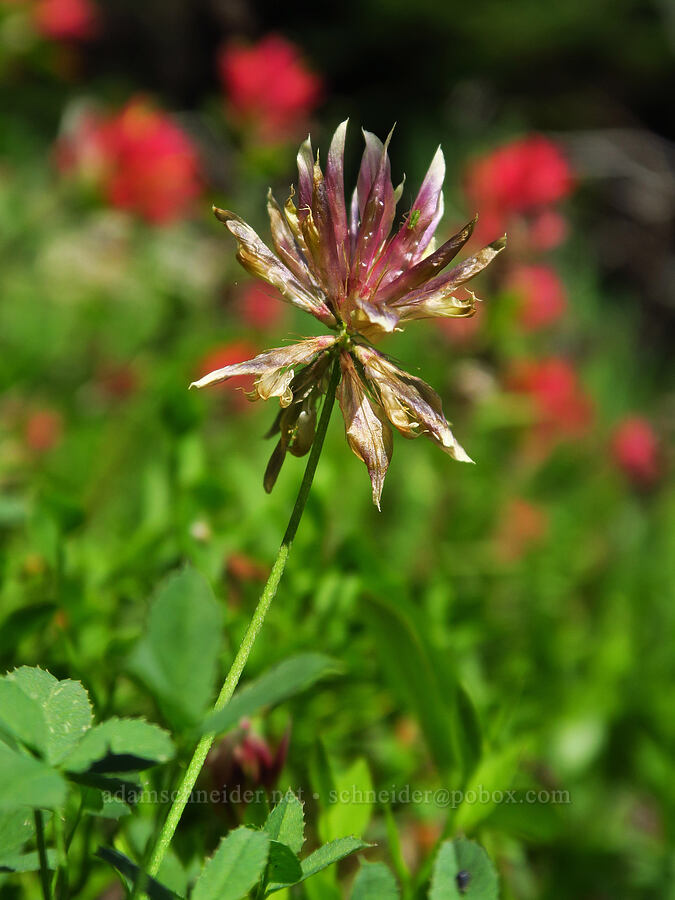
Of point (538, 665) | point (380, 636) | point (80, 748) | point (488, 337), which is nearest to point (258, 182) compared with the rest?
point (488, 337)

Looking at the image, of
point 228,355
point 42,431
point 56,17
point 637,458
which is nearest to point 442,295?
point 42,431

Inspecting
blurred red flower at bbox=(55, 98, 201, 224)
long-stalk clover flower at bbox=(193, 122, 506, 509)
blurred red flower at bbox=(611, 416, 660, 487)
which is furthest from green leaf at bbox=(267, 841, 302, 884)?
blurred red flower at bbox=(611, 416, 660, 487)

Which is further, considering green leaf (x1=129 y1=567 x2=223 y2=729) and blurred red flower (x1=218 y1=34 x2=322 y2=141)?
blurred red flower (x1=218 y1=34 x2=322 y2=141)

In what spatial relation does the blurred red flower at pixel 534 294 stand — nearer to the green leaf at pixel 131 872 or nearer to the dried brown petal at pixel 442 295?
the dried brown petal at pixel 442 295

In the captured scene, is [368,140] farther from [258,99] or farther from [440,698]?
[258,99]

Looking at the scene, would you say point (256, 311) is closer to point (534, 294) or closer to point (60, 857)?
point (534, 294)

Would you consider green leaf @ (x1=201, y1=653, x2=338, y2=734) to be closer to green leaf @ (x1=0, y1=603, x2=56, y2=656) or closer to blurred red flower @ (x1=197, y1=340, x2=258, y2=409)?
green leaf @ (x1=0, y1=603, x2=56, y2=656)
